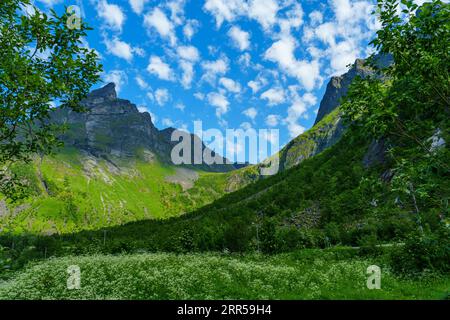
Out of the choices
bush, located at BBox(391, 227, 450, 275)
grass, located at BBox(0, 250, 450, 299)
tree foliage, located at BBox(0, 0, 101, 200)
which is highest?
tree foliage, located at BBox(0, 0, 101, 200)

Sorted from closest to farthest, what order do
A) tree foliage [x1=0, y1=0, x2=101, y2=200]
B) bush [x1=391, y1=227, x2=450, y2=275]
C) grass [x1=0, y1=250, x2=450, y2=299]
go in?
tree foliage [x1=0, y1=0, x2=101, y2=200], grass [x1=0, y1=250, x2=450, y2=299], bush [x1=391, y1=227, x2=450, y2=275]

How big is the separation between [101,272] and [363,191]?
17.8 metres

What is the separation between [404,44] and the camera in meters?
8.33

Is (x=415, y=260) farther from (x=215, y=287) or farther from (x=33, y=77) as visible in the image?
(x=33, y=77)

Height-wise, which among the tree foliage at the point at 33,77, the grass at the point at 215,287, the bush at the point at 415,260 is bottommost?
the grass at the point at 215,287

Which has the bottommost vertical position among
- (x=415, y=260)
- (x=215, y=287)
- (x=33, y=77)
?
(x=215, y=287)

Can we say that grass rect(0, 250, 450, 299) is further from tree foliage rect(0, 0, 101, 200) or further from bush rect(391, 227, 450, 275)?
tree foliage rect(0, 0, 101, 200)

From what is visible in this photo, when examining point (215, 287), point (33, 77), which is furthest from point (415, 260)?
point (33, 77)

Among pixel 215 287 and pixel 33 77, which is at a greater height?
pixel 33 77

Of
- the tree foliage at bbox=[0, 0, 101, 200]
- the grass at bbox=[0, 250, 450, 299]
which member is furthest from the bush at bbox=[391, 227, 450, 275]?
the tree foliage at bbox=[0, 0, 101, 200]

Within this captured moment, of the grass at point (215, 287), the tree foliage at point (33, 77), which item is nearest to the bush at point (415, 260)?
the grass at point (215, 287)

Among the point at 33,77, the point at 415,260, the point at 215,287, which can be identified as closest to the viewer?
the point at 33,77

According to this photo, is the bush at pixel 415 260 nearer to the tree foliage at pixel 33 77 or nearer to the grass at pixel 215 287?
the grass at pixel 215 287

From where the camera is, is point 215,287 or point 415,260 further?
point 415,260
